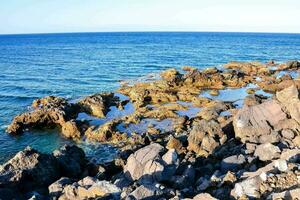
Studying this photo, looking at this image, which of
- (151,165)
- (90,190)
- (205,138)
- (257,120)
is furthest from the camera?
(257,120)

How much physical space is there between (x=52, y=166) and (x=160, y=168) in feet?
26.6

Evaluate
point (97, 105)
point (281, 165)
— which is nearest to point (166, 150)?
point (281, 165)

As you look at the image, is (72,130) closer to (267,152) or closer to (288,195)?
(267,152)

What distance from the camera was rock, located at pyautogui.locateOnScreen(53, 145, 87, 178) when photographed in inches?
1004

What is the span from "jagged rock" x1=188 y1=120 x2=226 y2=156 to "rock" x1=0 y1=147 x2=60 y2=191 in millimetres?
10174

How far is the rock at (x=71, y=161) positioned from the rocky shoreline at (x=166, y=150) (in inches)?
2.6

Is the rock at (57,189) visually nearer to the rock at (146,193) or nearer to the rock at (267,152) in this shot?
the rock at (146,193)

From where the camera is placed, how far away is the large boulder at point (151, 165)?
780 inches

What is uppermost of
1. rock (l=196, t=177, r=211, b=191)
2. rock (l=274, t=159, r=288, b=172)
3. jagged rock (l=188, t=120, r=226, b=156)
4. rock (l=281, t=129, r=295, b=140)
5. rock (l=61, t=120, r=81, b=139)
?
rock (l=274, t=159, r=288, b=172)

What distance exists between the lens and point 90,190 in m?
17.7

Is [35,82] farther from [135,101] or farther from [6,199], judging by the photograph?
[6,199]

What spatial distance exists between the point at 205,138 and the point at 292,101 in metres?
7.43

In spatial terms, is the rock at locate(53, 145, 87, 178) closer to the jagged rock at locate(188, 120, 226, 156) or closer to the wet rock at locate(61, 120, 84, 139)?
the jagged rock at locate(188, 120, 226, 156)

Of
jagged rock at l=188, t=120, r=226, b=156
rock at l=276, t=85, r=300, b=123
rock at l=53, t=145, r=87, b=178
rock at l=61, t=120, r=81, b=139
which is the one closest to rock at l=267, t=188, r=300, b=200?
jagged rock at l=188, t=120, r=226, b=156
